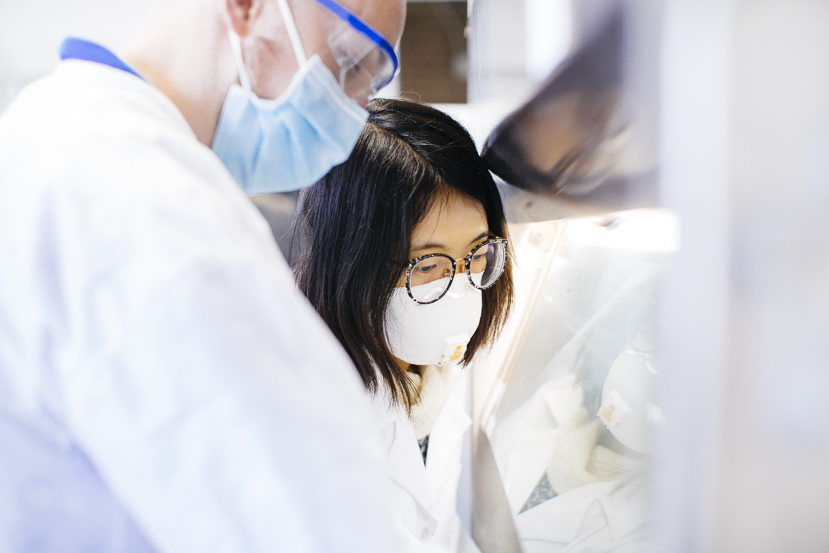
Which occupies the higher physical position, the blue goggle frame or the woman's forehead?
the blue goggle frame

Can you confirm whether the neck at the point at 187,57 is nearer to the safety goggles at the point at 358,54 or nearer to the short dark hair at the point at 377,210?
the safety goggles at the point at 358,54

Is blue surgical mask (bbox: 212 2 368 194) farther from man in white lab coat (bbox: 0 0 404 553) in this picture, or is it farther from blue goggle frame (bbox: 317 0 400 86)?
man in white lab coat (bbox: 0 0 404 553)

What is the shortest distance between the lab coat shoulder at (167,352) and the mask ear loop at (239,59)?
0.17m

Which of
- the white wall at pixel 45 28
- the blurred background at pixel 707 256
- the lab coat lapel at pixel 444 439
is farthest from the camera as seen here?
the white wall at pixel 45 28

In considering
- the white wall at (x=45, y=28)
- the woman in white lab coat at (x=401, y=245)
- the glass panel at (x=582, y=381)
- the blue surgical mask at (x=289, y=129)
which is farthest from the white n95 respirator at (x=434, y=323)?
the white wall at (x=45, y=28)

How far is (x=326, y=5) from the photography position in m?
0.47

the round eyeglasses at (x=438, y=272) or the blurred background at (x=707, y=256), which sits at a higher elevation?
the blurred background at (x=707, y=256)

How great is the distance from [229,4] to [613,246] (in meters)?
0.44

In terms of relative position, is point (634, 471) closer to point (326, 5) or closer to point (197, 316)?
point (197, 316)

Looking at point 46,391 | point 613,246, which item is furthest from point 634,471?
point 46,391

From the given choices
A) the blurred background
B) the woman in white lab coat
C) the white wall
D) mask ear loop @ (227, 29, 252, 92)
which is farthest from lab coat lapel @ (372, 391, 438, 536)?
the white wall

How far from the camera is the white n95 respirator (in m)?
0.76

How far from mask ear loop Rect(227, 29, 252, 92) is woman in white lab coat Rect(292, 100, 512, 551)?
0.28 m

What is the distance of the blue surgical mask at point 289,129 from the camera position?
49 cm
